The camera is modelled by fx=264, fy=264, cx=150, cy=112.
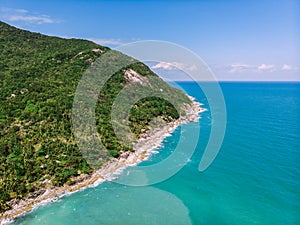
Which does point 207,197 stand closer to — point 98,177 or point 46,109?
point 98,177

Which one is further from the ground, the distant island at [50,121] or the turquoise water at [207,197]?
the distant island at [50,121]

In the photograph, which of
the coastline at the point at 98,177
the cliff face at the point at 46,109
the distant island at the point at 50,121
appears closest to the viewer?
the coastline at the point at 98,177

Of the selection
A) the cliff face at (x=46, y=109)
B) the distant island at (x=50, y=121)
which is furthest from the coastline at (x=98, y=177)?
the cliff face at (x=46, y=109)

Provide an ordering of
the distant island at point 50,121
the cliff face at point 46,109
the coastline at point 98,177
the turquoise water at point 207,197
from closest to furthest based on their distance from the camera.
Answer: the turquoise water at point 207,197
the coastline at point 98,177
the distant island at point 50,121
the cliff face at point 46,109

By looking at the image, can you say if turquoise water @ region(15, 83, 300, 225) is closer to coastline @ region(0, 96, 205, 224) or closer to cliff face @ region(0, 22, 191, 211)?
coastline @ region(0, 96, 205, 224)

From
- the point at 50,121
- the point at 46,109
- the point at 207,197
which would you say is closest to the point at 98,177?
the point at 50,121

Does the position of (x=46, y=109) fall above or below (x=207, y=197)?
above

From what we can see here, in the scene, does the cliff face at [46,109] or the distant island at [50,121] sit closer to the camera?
the distant island at [50,121]

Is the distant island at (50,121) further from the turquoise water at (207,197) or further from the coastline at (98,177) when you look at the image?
the turquoise water at (207,197)
